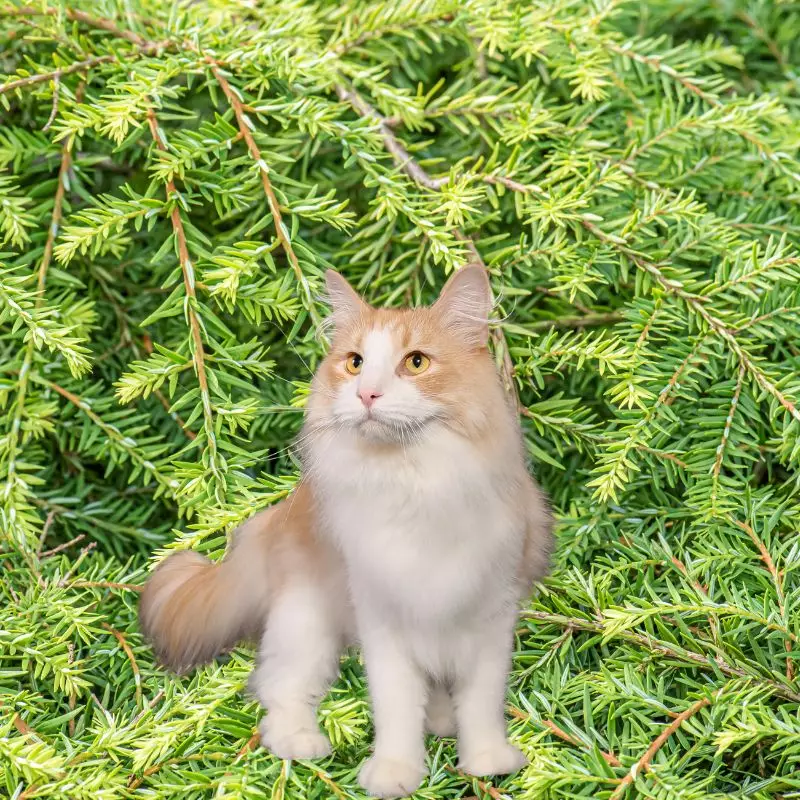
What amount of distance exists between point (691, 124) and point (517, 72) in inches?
9.5

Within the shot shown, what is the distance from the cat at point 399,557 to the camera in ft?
2.73

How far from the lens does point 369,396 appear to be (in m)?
0.83

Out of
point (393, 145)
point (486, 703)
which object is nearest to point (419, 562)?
point (486, 703)

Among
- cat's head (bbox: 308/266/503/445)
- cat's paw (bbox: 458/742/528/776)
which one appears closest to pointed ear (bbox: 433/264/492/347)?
cat's head (bbox: 308/266/503/445)

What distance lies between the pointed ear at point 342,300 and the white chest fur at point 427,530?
13cm

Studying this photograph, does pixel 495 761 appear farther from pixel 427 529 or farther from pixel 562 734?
pixel 427 529

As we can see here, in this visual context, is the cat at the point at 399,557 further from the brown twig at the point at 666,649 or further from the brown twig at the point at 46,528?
the brown twig at the point at 46,528

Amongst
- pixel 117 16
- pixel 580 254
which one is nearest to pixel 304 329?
pixel 580 254

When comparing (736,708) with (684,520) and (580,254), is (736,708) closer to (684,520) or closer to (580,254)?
(684,520)

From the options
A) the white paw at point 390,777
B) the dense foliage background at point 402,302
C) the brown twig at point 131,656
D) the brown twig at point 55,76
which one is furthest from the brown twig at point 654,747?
the brown twig at point 55,76

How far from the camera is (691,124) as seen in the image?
116cm

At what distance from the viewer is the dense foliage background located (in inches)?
33.2

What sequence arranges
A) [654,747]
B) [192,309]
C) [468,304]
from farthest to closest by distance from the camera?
[192,309] < [468,304] < [654,747]

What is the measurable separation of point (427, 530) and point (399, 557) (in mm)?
30
